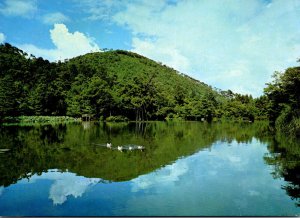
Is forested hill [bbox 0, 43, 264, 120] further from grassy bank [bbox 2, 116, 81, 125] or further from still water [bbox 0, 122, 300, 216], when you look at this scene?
still water [bbox 0, 122, 300, 216]

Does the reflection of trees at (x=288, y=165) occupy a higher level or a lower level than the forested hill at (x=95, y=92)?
lower

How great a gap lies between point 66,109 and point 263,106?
2254 centimetres

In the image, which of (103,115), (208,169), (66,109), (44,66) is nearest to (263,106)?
(103,115)

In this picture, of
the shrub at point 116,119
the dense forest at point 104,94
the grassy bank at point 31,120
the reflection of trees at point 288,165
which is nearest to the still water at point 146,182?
the reflection of trees at point 288,165

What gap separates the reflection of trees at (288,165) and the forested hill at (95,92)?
20.2 meters

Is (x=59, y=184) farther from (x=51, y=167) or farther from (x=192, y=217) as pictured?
(x=192, y=217)

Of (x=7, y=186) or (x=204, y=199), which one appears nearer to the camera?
(x=204, y=199)

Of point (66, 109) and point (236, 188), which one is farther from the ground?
point (66, 109)

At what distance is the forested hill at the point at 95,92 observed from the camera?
94.5ft

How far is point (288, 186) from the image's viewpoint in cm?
695

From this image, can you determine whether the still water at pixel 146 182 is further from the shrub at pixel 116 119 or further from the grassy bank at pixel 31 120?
the shrub at pixel 116 119

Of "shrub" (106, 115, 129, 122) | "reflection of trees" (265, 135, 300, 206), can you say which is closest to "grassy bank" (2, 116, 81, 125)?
"shrub" (106, 115, 129, 122)

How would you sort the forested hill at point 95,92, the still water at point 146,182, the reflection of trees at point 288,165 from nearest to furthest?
the still water at point 146,182 < the reflection of trees at point 288,165 < the forested hill at point 95,92

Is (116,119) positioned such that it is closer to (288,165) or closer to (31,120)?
(31,120)
